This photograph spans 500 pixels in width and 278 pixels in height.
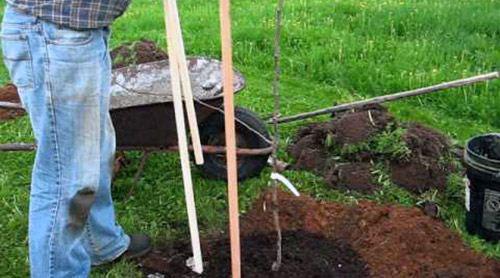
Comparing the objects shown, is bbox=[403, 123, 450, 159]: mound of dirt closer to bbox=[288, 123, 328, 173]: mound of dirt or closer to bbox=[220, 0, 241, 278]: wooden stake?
bbox=[288, 123, 328, 173]: mound of dirt

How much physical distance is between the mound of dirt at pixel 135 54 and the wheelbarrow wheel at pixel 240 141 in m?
1.02

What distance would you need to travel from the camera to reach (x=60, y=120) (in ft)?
8.81

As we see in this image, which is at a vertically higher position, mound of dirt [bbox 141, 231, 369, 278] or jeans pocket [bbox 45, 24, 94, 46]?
jeans pocket [bbox 45, 24, 94, 46]

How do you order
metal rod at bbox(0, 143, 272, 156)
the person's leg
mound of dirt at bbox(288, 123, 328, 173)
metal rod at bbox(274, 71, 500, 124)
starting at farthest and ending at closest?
mound of dirt at bbox(288, 123, 328, 173), metal rod at bbox(0, 143, 272, 156), metal rod at bbox(274, 71, 500, 124), the person's leg

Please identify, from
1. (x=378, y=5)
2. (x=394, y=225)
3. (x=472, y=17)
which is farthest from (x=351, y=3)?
(x=394, y=225)

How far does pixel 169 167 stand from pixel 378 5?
3.94m

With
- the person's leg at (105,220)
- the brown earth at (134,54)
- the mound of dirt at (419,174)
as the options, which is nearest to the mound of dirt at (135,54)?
the brown earth at (134,54)

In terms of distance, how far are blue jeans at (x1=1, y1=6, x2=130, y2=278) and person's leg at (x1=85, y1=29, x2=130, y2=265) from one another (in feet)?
0.23

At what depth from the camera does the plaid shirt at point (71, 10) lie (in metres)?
2.55

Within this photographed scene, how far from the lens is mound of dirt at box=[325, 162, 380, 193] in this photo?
418cm

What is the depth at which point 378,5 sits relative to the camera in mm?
7652

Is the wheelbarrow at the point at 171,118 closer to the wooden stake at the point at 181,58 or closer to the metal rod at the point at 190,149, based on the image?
the metal rod at the point at 190,149

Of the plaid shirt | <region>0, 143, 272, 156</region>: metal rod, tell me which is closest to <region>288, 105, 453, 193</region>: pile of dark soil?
<region>0, 143, 272, 156</region>: metal rod

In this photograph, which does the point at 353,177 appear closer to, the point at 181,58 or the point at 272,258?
the point at 272,258
